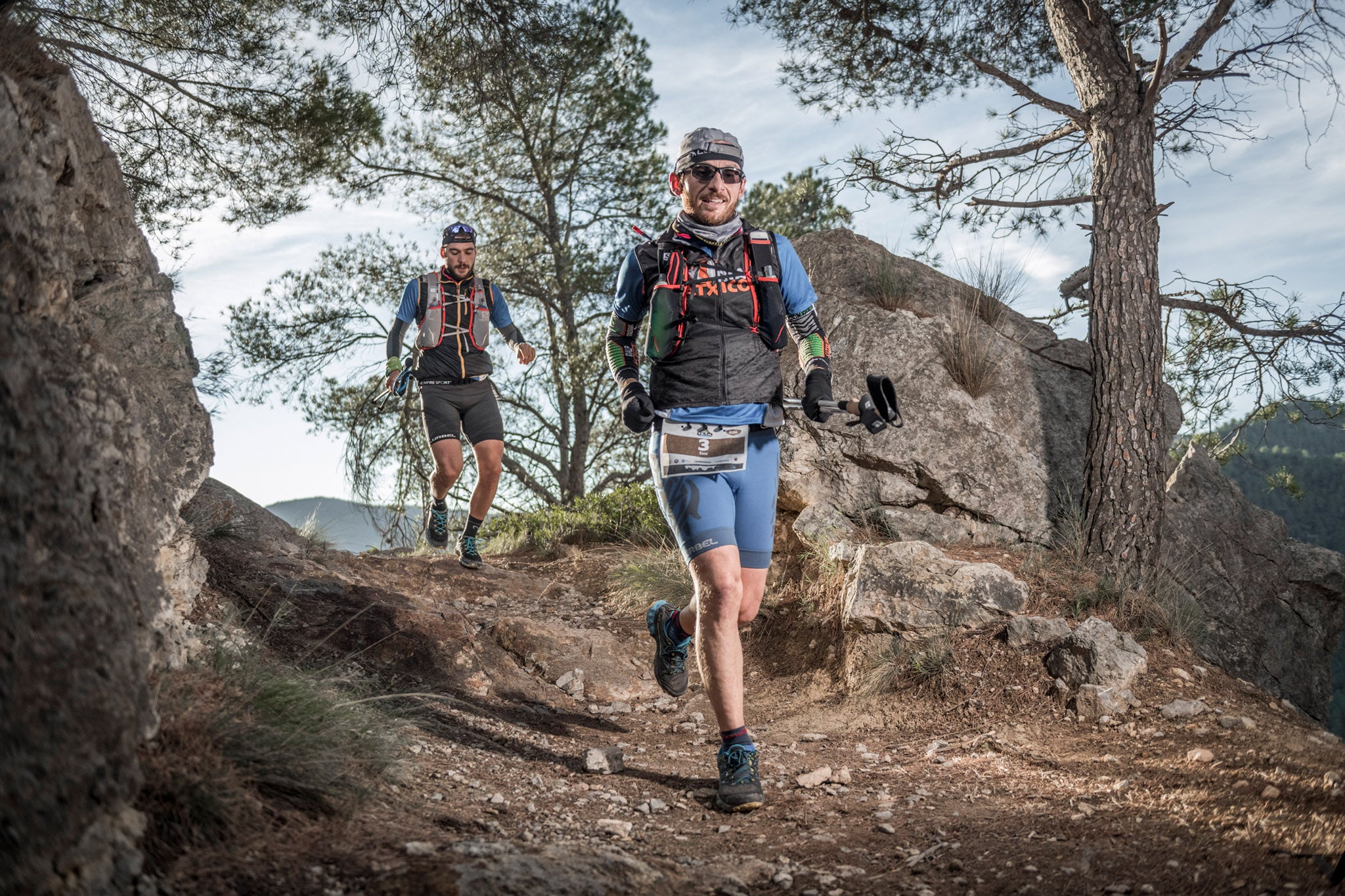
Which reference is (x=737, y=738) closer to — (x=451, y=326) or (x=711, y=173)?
(x=711, y=173)

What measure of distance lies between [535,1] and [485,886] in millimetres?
6140

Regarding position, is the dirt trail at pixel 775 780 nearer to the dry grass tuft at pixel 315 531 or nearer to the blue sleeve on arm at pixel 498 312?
the blue sleeve on arm at pixel 498 312

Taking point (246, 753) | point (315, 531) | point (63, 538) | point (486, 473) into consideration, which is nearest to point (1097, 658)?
point (246, 753)

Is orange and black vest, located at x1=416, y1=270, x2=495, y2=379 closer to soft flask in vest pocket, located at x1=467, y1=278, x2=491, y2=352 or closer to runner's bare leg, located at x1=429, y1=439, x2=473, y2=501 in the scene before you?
soft flask in vest pocket, located at x1=467, y1=278, x2=491, y2=352

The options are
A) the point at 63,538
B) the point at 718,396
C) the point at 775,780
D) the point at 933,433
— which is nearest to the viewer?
the point at 63,538

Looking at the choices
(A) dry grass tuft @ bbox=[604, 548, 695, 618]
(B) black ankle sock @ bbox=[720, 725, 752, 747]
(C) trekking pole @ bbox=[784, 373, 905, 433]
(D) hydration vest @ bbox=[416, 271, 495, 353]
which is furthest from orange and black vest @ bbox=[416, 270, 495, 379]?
(B) black ankle sock @ bbox=[720, 725, 752, 747]

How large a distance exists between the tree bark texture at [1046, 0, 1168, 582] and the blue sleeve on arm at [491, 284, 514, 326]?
4493mm

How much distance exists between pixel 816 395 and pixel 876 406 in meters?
0.29

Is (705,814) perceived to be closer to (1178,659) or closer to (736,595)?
(736,595)

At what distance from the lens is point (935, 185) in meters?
8.21

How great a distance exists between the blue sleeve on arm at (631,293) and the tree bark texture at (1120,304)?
4.12 m

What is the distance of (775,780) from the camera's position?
4273 mm

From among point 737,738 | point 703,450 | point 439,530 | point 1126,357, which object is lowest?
point 737,738

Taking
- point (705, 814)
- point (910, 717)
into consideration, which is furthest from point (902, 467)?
point (705, 814)
